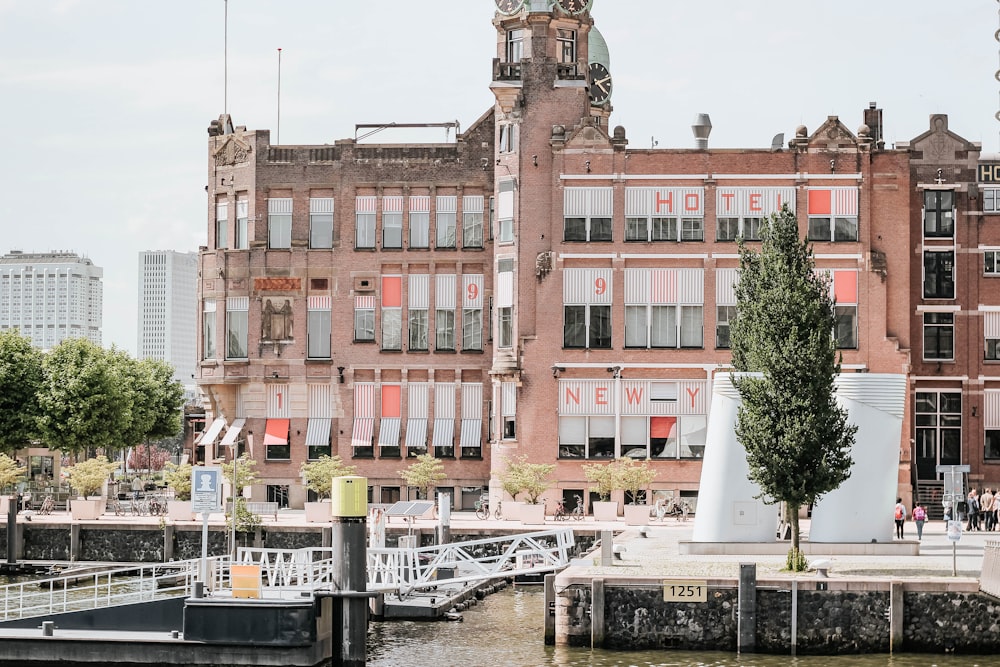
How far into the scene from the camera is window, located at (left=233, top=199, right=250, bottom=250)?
89562 mm

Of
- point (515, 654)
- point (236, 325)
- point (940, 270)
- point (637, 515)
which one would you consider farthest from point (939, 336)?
point (515, 654)

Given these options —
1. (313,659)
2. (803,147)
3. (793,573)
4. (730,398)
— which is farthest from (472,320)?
(313,659)

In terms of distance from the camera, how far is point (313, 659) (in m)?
42.2

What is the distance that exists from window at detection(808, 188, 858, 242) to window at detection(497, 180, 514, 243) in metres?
14.8

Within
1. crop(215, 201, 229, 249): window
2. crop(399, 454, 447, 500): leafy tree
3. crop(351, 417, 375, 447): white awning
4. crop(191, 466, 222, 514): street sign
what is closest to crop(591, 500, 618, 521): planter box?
crop(399, 454, 447, 500): leafy tree

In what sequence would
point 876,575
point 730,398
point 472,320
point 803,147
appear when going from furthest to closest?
point 472,320
point 803,147
point 730,398
point 876,575

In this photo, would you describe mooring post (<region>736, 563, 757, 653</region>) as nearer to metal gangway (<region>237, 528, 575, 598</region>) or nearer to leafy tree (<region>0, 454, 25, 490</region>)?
metal gangway (<region>237, 528, 575, 598</region>)

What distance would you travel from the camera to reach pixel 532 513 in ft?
244

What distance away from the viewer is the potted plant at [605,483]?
7719 cm

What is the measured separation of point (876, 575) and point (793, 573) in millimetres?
2364

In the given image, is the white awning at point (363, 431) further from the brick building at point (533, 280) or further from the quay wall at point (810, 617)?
the quay wall at point (810, 617)

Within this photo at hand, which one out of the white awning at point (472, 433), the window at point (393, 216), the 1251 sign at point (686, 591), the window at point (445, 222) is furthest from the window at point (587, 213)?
the 1251 sign at point (686, 591)

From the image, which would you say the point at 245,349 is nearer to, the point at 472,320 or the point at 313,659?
the point at 472,320

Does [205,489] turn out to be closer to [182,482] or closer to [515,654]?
[515,654]
